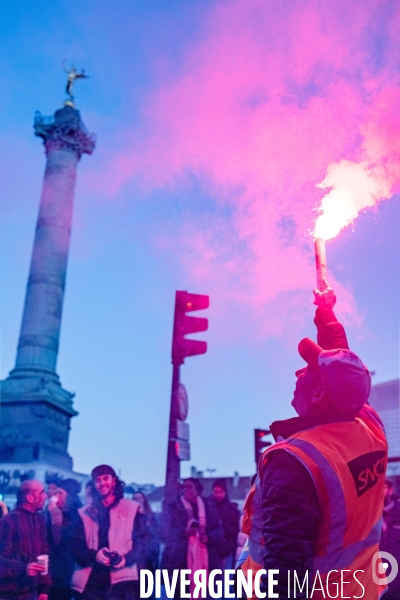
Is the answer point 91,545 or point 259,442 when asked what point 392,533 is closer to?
point 91,545

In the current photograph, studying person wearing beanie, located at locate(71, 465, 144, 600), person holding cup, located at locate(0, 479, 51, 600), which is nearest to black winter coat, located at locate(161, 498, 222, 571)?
person wearing beanie, located at locate(71, 465, 144, 600)

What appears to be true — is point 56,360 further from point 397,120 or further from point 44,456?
point 397,120

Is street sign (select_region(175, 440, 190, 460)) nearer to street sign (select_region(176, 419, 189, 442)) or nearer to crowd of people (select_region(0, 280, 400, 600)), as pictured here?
street sign (select_region(176, 419, 189, 442))

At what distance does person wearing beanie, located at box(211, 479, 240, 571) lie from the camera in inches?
260

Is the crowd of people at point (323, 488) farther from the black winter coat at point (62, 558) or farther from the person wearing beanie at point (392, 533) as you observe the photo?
the black winter coat at point (62, 558)

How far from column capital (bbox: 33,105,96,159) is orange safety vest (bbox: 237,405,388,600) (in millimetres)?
31832

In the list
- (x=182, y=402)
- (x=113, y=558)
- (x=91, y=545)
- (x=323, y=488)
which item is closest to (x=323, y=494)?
(x=323, y=488)

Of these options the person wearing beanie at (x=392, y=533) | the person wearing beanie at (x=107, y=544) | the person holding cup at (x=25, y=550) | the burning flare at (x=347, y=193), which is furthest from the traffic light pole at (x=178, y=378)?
the burning flare at (x=347, y=193)

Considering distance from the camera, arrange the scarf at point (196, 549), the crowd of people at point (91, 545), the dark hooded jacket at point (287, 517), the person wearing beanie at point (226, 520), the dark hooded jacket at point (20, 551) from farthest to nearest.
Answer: the person wearing beanie at point (226, 520) → the scarf at point (196, 549) → the crowd of people at point (91, 545) → the dark hooded jacket at point (20, 551) → the dark hooded jacket at point (287, 517)

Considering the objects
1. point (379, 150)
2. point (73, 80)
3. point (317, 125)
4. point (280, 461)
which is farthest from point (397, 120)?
point (73, 80)

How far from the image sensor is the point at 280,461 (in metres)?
1.84

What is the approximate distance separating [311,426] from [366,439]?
0.21 m

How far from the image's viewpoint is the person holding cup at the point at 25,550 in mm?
4469

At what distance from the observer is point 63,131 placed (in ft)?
103
